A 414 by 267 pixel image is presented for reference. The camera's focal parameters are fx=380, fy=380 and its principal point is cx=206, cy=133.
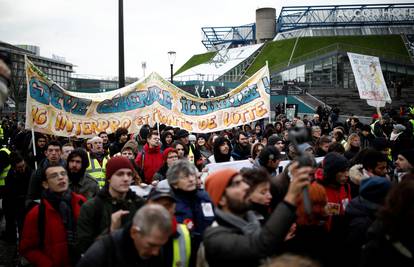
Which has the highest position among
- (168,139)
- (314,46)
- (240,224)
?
(314,46)

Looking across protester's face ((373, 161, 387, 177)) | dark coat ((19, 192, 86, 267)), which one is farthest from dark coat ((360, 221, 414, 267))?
dark coat ((19, 192, 86, 267))

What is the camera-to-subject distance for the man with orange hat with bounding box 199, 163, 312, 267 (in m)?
2.24

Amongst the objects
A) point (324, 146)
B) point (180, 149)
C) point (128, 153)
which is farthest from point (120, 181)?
point (324, 146)

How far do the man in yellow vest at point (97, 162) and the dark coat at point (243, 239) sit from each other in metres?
3.74

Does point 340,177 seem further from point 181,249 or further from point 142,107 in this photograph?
point 142,107

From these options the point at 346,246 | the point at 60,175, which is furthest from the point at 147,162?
the point at 346,246

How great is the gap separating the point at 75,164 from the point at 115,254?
2.68m

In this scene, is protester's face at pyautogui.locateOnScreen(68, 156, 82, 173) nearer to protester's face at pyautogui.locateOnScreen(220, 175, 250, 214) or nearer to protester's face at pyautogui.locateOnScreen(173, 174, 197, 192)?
protester's face at pyautogui.locateOnScreen(173, 174, 197, 192)

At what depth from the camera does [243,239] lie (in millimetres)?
2385

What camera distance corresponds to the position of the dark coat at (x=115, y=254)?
8.47 feet

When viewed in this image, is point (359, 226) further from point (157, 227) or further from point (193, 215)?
point (157, 227)

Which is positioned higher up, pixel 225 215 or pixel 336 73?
pixel 336 73

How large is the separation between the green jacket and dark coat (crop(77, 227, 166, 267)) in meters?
0.63

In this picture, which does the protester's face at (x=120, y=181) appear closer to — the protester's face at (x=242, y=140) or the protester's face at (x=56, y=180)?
the protester's face at (x=56, y=180)
